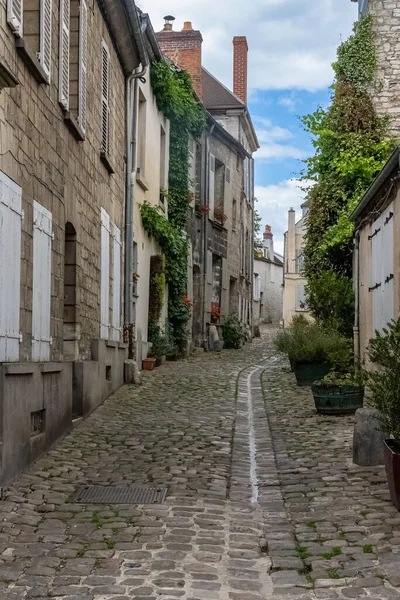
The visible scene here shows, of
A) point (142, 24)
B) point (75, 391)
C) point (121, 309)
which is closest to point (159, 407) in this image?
point (75, 391)

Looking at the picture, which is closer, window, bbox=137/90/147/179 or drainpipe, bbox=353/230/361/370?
window, bbox=137/90/147/179

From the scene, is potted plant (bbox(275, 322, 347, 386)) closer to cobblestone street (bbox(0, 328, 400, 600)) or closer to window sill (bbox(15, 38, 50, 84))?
cobblestone street (bbox(0, 328, 400, 600))

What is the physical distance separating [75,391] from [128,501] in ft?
12.4

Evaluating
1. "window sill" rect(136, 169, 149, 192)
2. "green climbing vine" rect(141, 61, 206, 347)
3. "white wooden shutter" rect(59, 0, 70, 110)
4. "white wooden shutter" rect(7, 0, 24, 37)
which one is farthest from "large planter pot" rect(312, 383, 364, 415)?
"green climbing vine" rect(141, 61, 206, 347)

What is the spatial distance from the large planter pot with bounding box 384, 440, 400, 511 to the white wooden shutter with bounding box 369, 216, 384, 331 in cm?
706

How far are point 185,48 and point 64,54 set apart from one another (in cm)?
1539

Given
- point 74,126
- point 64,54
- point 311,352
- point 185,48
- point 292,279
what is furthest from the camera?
point 292,279

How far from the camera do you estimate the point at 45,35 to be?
26.0 feet

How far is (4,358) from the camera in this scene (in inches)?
256

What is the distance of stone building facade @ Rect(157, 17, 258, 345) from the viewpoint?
75.5ft

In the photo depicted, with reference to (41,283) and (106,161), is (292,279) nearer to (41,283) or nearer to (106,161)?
(106,161)

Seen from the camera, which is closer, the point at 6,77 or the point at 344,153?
the point at 6,77

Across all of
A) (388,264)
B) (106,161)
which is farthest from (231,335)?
(106,161)

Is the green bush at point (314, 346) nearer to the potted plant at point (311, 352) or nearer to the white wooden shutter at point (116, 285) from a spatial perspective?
the potted plant at point (311, 352)
